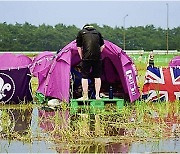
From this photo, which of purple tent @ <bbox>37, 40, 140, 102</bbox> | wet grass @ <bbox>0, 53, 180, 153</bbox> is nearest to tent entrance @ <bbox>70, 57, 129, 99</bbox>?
purple tent @ <bbox>37, 40, 140, 102</bbox>

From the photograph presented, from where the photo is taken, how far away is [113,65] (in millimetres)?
12156

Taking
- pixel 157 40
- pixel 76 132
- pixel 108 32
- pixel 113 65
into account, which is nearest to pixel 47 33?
pixel 108 32

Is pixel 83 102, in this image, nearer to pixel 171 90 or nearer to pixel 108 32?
pixel 171 90

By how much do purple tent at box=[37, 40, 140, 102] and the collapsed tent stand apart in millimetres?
402

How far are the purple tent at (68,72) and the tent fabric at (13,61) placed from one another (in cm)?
49

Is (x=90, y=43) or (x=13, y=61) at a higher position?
(x=90, y=43)

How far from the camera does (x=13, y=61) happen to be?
39.5ft

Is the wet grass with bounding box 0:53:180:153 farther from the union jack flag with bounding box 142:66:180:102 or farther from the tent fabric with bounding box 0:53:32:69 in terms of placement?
the tent fabric with bounding box 0:53:32:69

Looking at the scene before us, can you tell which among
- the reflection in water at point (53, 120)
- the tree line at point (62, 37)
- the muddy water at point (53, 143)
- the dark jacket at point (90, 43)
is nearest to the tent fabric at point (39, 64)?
the dark jacket at point (90, 43)

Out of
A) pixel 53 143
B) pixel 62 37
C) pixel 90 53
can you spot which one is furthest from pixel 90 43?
pixel 62 37

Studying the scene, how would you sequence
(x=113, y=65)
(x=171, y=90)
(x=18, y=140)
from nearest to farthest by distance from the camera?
1. (x=18, y=140)
2. (x=171, y=90)
3. (x=113, y=65)

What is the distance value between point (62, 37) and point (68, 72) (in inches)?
2781

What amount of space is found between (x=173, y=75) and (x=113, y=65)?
1599 mm

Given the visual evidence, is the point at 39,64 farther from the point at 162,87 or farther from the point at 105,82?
the point at 162,87
